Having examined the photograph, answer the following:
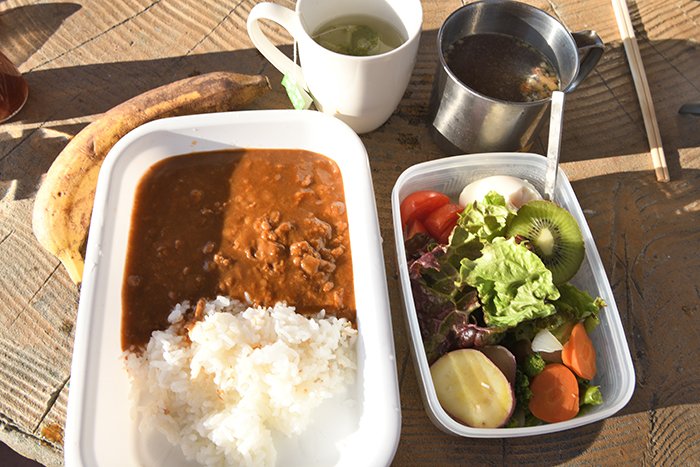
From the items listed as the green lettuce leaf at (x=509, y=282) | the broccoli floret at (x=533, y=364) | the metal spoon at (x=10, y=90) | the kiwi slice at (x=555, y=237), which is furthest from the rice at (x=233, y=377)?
the metal spoon at (x=10, y=90)

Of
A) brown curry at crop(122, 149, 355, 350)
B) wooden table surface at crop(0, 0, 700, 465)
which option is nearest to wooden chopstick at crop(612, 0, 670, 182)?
wooden table surface at crop(0, 0, 700, 465)

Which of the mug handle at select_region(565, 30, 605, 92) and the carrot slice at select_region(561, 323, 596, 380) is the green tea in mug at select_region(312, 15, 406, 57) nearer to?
the mug handle at select_region(565, 30, 605, 92)

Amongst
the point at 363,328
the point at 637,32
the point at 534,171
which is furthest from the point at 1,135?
the point at 637,32

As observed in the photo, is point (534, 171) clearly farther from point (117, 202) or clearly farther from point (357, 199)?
point (117, 202)

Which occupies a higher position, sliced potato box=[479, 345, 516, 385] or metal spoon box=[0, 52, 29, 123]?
metal spoon box=[0, 52, 29, 123]

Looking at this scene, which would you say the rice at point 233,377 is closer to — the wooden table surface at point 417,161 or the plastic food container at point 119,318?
the plastic food container at point 119,318
